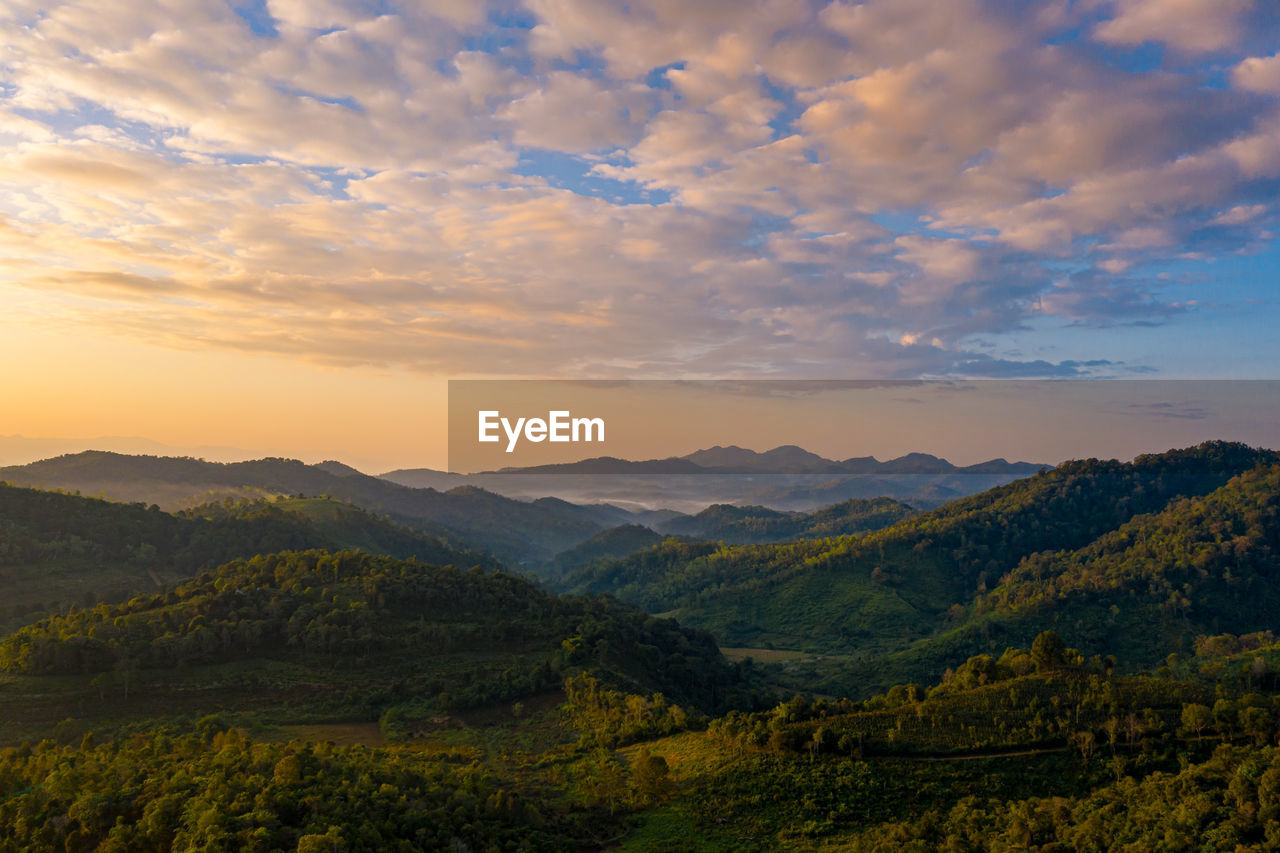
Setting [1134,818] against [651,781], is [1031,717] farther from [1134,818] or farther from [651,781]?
[651,781]

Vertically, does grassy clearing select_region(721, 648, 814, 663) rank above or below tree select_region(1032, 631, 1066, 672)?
below

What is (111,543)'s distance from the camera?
6117 inches

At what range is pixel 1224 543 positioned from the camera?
150 metres

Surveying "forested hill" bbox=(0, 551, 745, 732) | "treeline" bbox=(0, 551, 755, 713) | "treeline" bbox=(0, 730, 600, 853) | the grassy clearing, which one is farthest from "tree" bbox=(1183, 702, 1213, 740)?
the grassy clearing

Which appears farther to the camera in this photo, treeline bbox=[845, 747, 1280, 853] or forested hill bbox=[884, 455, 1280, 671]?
forested hill bbox=[884, 455, 1280, 671]

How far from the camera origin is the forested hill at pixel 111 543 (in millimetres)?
128250

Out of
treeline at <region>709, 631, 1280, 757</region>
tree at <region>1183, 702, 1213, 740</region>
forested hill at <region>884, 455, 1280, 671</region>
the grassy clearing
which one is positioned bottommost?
the grassy clearing

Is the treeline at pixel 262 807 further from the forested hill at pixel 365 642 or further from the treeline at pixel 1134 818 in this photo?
the forested hill at pixel 365 642

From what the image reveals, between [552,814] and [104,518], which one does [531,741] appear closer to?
[552,814]

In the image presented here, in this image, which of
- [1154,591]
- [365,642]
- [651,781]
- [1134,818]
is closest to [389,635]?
[365,642]

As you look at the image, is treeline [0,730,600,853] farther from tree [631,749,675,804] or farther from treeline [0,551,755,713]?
treeline [0,551,755,713]

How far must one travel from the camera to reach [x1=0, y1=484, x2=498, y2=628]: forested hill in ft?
421

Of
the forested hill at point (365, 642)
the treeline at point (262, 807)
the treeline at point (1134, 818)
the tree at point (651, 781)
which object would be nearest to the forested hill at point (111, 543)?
the forested hill at point (365, 642)

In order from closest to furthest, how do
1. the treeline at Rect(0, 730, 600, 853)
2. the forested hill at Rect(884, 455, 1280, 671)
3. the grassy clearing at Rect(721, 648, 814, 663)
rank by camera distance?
1. the treeline at Rect(0, 730, 600, 853)
2. the forested hill at Rect(884, 455, 1280, 671)
3. the grassy clearing at Rect(721, 648, 814, 663)
